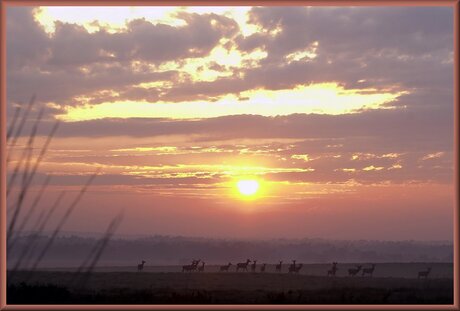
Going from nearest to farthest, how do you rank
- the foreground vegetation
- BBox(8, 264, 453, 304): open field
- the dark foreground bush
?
1. the dark foreground bush
2. the foreground vegetation
3. BBox(8, 264, 453, 304): open field

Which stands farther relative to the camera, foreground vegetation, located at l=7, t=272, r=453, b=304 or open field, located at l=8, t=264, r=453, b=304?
open field, located at l=8, t=264, r=453, b=304

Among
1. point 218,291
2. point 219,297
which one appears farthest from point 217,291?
point 219,297

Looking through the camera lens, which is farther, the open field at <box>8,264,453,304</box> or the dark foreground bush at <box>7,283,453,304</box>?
the open field at <box>8,264,453,304</box>

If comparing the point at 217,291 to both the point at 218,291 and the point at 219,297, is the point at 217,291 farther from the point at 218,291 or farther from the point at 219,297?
the point at 219,297

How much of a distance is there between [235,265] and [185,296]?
Answer: 25.8 m

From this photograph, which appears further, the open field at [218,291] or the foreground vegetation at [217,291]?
the open field at [218,291]

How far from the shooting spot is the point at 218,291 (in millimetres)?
28453

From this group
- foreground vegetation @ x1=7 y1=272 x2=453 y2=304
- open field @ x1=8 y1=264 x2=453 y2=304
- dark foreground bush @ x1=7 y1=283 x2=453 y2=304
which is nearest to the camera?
dark foreground bush @ x1=7 y1=283 x2=453 y2=304

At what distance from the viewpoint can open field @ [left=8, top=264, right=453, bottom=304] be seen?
71.1 ft

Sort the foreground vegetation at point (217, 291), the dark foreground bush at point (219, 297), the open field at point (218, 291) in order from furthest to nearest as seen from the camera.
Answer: the open field at point (218, 291), the foreground vegetation at point (217, 291), the dark foreground bush at point (219, 297)

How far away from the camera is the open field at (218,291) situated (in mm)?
21672

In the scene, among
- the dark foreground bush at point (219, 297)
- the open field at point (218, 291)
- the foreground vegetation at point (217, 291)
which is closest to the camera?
the dark foreground bush at point (219, 297)

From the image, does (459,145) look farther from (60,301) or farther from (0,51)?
(60,301)

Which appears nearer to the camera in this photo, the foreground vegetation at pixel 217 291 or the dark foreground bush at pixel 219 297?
the dark foreground bush at pixel 219 297
